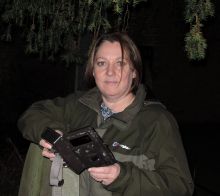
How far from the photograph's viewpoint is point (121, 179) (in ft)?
5.89

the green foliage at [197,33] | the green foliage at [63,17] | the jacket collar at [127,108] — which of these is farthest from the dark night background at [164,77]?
the jacket collar at [127,108]

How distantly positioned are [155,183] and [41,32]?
239 centimetres

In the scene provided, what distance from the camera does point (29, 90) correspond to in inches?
423

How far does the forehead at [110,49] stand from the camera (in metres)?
2.14

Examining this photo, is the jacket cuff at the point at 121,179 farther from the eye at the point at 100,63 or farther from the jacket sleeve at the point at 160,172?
the eye at the point at 100,63

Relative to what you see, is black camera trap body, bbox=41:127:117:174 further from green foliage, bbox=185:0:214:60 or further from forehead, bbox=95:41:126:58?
green foliage, bbox=185:0:214:60

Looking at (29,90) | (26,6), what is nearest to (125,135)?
(26,6)

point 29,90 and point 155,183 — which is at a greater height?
point 155,183

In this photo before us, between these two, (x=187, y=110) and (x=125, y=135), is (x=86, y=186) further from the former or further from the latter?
(x=187, y=110)

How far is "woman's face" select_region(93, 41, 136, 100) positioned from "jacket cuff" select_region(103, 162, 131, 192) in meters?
0.47

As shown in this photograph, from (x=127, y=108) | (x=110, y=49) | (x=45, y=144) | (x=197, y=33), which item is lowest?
(x=45, y=144)

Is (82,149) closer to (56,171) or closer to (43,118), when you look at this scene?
(56,171)

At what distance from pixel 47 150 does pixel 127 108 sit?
0.45m

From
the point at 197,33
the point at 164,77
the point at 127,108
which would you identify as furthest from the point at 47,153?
the point at 164,77
